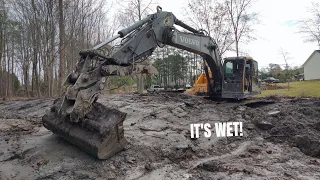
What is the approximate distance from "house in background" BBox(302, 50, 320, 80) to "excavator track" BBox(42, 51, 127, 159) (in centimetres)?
3847

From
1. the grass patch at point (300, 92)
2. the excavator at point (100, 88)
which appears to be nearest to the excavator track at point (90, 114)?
the excavator at point (100, 88)

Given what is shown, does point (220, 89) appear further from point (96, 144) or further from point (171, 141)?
point (96, 144)

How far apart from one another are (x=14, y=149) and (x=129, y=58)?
275 centimetres

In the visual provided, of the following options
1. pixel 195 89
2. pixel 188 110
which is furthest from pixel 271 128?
pixel 195 89

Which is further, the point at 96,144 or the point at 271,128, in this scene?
the point at 271,128

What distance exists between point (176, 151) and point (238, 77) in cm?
613

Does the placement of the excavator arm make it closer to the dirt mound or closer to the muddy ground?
the muddy ground

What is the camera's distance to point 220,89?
10.8 metres

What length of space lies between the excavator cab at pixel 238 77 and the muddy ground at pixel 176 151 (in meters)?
2.57

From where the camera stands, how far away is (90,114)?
15.3 ft

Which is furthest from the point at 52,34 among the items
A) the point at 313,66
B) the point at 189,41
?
the point at 313,66

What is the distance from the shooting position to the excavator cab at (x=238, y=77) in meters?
10.2

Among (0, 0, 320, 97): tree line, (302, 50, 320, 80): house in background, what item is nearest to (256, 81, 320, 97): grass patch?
(0, 0, 320, 97): tree line

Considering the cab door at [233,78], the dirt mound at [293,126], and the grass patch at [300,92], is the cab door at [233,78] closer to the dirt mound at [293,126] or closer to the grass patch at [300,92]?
the dirt mound at [293,126]
